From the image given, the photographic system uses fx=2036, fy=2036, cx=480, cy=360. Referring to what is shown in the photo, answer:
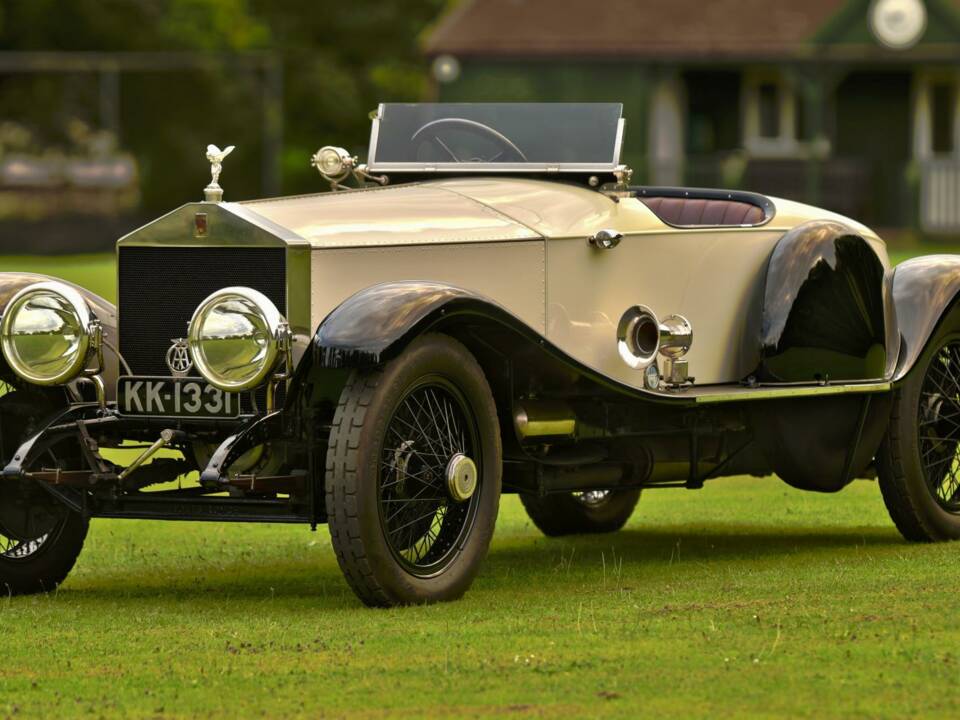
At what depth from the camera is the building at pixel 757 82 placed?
35188 millimetres

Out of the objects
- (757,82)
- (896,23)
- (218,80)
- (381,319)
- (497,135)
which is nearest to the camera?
(381,319)

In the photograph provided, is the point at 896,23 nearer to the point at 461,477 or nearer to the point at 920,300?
the point at 920,300

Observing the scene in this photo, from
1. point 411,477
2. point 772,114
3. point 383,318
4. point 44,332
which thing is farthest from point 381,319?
point 772,114

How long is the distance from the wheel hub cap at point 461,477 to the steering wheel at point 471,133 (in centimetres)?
191

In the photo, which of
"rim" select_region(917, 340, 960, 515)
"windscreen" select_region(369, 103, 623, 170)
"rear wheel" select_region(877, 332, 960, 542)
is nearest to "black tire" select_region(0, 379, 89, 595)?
"windscreen" select_region(369, 103, 623, 170)

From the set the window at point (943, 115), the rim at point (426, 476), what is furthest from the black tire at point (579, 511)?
the window at point (943, 115)

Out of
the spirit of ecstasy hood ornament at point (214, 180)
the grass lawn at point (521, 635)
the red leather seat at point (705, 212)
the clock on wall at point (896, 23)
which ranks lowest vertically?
the grass lawn at point (521, 635)

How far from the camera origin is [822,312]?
8.26m

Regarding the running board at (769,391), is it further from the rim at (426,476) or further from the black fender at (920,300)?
the rim at (426,476)

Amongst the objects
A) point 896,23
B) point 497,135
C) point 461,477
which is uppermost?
point 896,23

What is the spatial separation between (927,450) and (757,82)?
29.9 m

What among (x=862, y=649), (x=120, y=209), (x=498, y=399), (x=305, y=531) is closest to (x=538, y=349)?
(x=498, y=399)

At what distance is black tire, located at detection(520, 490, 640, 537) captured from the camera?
914 centimetres

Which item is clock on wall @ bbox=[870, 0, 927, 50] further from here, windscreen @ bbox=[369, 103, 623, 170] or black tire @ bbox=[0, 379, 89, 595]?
black tire @ bbox=[0, 379, 89, 595]
